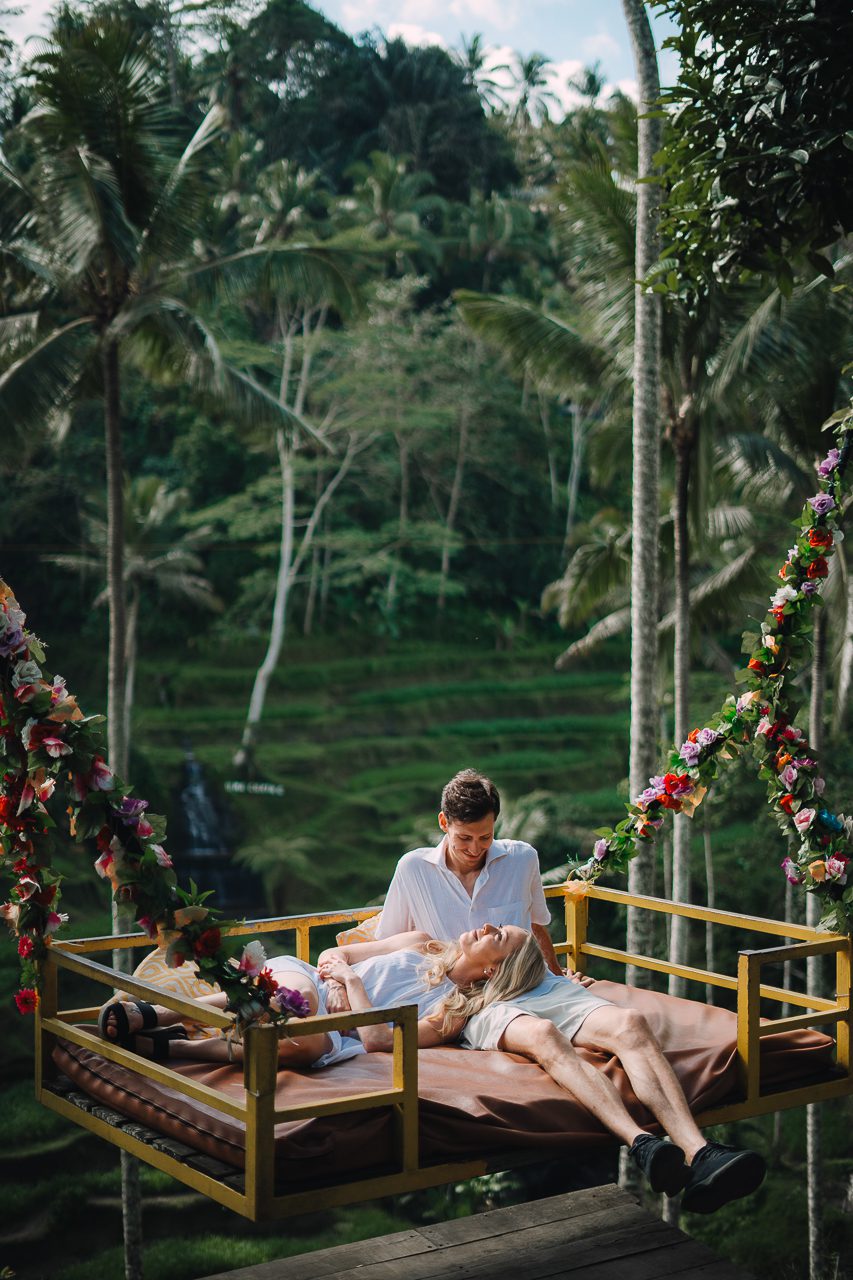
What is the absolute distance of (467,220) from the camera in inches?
1519

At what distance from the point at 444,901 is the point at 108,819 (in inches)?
64.4

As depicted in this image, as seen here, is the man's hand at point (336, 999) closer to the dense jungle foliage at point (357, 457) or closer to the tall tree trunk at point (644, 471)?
the tall tree trunk at point (644, 471)

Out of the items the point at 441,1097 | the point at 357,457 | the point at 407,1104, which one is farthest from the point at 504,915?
the point at 357,457

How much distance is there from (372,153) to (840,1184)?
92.4 ft

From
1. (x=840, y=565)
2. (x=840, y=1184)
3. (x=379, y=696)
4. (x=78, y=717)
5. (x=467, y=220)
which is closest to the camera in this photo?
(x=78, y=717)

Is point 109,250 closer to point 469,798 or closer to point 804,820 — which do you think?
point 469,798

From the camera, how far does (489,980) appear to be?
490 centimetres

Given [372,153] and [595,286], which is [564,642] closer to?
[372,153]

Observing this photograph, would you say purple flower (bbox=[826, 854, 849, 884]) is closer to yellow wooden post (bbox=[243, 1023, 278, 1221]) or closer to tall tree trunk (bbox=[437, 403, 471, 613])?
yellow wooden post (bbox=[243, 1023, 278, 1221])

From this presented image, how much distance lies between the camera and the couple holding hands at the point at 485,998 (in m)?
4.17

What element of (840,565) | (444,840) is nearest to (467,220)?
(840,565)

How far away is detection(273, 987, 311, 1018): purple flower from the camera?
3729 mm

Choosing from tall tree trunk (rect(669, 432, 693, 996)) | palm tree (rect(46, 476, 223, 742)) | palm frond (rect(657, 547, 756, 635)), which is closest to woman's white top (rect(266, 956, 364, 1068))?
tall tree trunk (rect(669, 432, 693, 996))

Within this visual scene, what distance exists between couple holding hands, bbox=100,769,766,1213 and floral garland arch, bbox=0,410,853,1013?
19.3 inches
